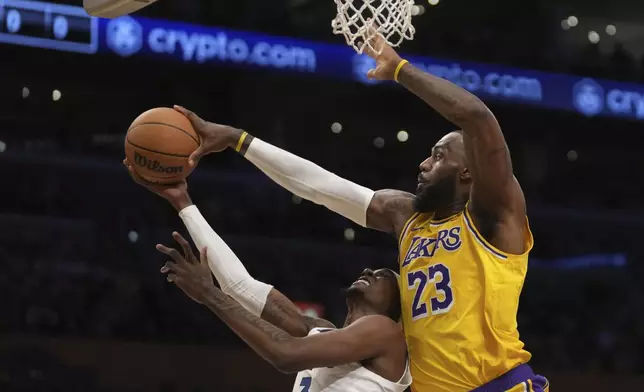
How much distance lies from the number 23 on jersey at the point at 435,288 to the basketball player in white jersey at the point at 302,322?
0.22 meters

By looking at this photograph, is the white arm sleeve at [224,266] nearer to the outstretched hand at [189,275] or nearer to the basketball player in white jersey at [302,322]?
the basketball player in white jersey at [302,322]

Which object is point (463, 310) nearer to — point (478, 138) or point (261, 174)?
point (478, 138)

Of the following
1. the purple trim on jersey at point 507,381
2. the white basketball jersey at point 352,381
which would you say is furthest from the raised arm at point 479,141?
the white basketball jersey at point 352,381

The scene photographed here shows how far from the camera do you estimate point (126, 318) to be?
992cm

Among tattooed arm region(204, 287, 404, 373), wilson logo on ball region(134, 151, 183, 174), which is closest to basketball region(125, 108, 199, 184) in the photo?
wilson logo on ball region(134, 151, 183, 174)

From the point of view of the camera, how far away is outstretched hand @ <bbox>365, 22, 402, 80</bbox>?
11.8 ft

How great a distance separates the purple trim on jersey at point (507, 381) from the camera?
365 centimetres

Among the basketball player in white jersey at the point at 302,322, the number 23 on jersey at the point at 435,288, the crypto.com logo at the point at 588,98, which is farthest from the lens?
the crypto.com logo at the point at 588,98

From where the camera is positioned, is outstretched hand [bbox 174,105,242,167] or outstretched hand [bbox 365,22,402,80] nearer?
outstretched hand [bbox 365,22,402,80]

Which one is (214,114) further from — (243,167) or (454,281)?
(454,281)

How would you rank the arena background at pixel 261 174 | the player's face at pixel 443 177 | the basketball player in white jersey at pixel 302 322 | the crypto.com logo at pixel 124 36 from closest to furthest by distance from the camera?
the basketball player in white jersey at pixel 302 322 < the player's face at pixel 443 177 < the arena background at pixel 261 174 < the crypto.com logo at pixel 124 36

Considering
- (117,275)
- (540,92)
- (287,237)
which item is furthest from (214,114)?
(540,92)

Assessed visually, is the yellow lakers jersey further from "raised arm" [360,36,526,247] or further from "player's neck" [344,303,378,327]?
"player's neck" [344,303,378,327]

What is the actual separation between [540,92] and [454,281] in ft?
30.4
